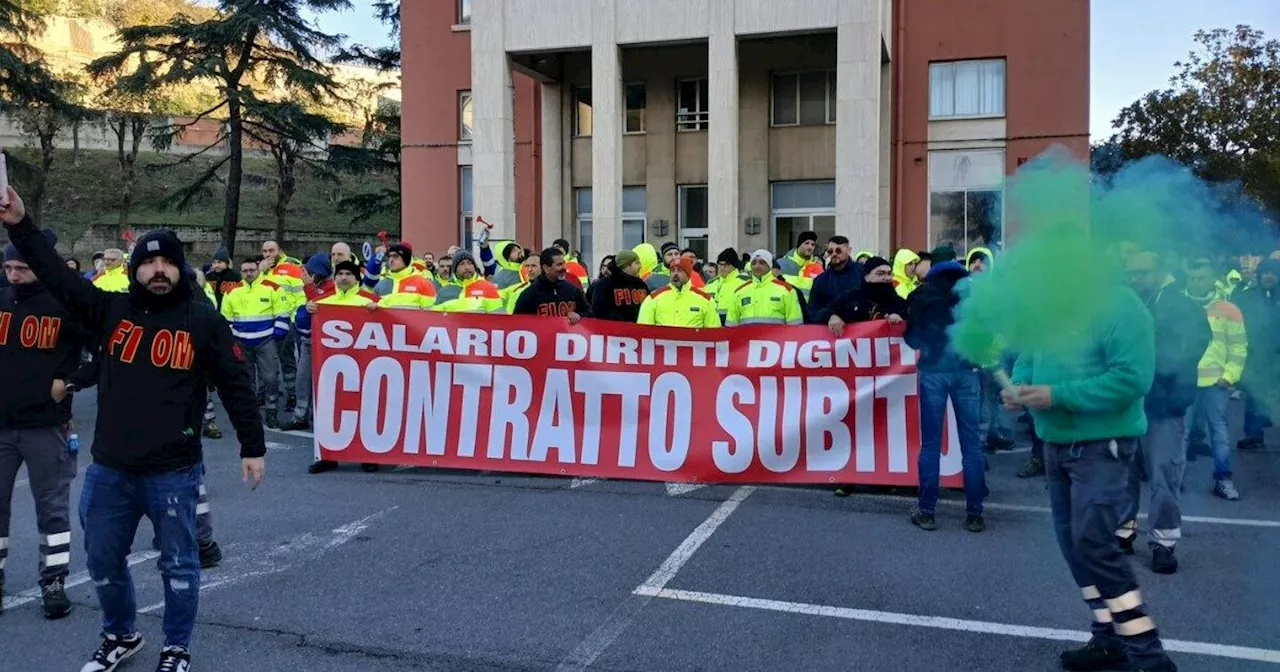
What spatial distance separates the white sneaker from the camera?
4.29m

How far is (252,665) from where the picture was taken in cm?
441

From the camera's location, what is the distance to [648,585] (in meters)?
5.39

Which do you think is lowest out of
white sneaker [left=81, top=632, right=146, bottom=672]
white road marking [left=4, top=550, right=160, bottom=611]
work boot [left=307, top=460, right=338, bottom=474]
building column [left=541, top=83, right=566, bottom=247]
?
white road marking [left=4, top=550, right=160, bottom=611]

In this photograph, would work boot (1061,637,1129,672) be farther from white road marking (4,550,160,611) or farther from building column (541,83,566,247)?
building column (541,83,566,247)

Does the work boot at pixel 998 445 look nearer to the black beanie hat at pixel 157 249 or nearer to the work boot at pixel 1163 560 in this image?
the work boot at pixel 1163 560

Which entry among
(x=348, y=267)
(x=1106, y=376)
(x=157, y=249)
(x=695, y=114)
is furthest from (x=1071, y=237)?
(x=695, y=114)

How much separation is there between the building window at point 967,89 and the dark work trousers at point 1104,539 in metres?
22.8

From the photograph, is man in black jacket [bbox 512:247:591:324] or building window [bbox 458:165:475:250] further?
building window [bbox 458:165:475:250]

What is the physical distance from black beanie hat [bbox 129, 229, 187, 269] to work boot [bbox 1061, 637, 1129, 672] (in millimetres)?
4273

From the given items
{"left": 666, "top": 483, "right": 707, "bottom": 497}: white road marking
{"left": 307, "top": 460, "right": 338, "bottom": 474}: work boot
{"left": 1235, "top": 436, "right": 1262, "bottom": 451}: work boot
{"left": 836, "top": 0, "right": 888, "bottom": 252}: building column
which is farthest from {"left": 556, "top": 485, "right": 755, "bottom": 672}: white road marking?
{"left": 836, "top": 0, "right": 888, "bottom": 252}: building column

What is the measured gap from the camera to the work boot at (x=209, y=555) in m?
5.87

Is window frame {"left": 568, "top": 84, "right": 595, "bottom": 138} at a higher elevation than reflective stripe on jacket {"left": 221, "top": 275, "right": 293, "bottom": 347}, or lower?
higher

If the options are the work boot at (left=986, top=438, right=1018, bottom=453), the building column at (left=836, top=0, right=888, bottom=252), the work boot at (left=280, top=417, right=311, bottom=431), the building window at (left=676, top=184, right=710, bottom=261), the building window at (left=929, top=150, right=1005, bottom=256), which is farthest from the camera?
the building window at (left=676, top=184, right=710, bottom=261)

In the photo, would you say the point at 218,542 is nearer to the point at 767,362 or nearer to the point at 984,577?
the point at 767,362
